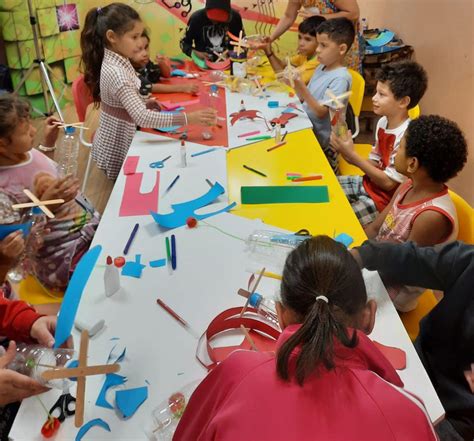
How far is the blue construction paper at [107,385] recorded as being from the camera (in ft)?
3.29

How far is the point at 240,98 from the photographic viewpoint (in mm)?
2838

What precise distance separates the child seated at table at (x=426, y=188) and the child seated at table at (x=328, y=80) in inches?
37.2

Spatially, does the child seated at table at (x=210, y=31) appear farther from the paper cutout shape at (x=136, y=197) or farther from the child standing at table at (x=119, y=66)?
the paper cutout shape at (x=136, y=197)

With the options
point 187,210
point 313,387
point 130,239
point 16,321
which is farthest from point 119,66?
point 313,387

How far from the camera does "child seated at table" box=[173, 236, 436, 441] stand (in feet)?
2.41

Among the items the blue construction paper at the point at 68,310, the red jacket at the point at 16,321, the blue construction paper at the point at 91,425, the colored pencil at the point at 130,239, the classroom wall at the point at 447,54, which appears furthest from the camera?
the classroom wall at the point at 447,54

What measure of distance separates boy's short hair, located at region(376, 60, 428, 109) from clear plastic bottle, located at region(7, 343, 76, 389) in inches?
74.4

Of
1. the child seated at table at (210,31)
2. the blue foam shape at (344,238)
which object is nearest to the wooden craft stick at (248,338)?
the blue foam shape at (344,238)

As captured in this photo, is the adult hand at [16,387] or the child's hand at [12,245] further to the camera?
the child's hand at [12,245]

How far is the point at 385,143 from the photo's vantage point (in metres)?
2.31

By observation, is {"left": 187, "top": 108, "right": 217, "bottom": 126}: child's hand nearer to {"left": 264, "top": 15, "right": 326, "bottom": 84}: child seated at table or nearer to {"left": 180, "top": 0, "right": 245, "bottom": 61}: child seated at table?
{"left": 264, "top": 15, "right": 326, "bottom": 84}: child seated at table

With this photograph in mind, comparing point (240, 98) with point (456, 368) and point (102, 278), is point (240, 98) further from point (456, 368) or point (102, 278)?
point (456, 368)

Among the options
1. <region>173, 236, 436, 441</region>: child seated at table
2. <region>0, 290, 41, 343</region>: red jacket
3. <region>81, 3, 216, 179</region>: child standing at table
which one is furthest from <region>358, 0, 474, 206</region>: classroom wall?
<region>0, 290, 41, 343</region>: red jacket

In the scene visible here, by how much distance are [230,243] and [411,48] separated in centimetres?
318
